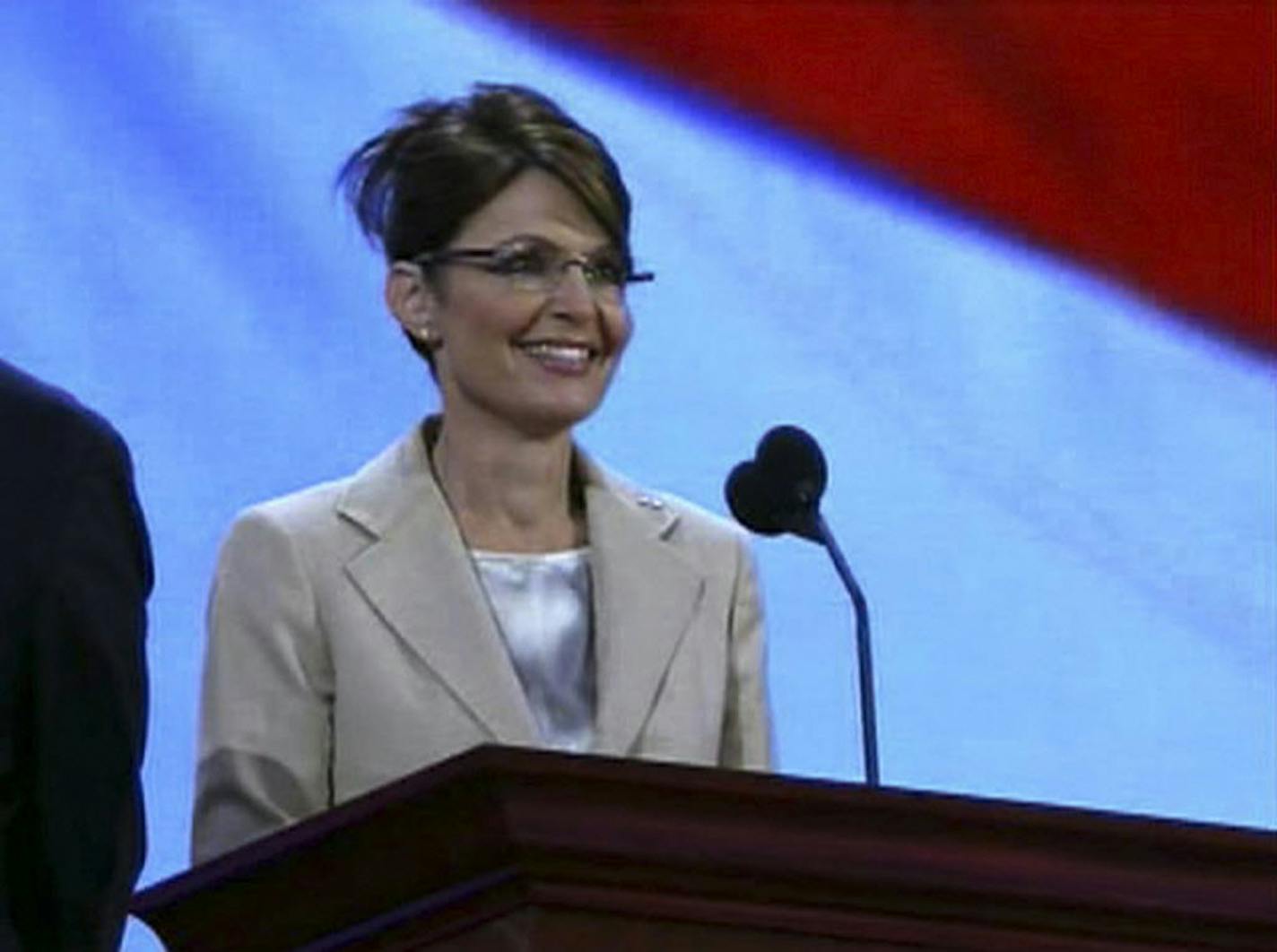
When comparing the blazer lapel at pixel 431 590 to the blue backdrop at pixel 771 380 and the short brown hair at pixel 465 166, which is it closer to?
the short brown hair at pixel 465 166

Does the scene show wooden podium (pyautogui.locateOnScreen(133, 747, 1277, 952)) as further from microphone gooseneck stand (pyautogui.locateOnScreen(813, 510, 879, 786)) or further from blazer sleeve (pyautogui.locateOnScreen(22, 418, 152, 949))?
microphone gooseneck stand (pyautogui.locateOnScreen(813, 510, 879, 786))

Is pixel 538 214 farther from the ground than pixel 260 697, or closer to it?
farther from the ground

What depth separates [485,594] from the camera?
2.94 meters

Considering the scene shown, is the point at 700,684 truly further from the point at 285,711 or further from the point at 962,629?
the point at 962,629

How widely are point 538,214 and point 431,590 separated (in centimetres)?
33

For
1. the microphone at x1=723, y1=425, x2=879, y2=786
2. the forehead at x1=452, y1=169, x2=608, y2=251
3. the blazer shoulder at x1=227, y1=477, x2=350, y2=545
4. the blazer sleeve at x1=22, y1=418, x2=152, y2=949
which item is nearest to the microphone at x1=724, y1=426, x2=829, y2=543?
the microphone at x1=723, y1=425, x2=879, y2=786

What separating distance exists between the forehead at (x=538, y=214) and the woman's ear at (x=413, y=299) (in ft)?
0.22

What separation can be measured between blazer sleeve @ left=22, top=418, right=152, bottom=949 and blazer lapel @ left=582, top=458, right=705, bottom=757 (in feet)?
2.45

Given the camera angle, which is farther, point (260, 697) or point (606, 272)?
point (606, 272)

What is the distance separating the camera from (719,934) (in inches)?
85.2

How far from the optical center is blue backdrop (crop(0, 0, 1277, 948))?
3463 millimetres

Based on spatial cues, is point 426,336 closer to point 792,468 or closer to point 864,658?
point 792,468

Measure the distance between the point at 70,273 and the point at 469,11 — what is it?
540 mm

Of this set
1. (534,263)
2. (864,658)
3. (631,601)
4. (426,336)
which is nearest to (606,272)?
(534,263)
